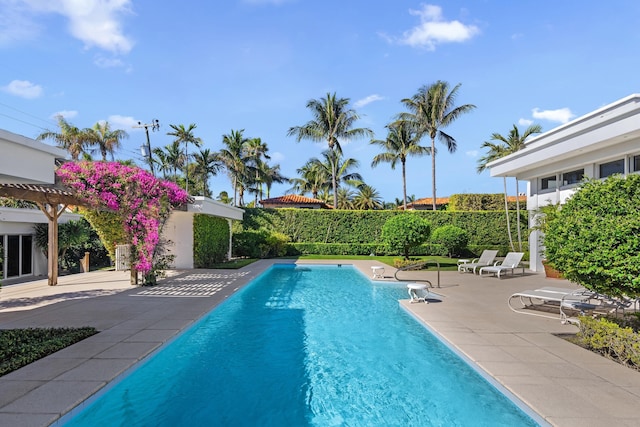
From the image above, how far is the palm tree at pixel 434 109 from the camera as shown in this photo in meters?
29.6

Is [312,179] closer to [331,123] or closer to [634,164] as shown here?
[331,123]

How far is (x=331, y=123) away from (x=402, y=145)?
700 cm

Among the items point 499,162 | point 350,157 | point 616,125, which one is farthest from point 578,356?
point 350,157

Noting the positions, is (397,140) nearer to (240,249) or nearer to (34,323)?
(240,249)

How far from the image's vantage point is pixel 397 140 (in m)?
32.8

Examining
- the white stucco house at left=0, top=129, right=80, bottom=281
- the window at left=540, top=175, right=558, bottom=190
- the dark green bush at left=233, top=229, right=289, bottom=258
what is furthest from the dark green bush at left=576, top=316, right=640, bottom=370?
the dark green bush at left=233, top=229, right=289, bottom=258

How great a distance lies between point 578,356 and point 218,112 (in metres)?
17.4

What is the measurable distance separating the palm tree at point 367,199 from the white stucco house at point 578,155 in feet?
101

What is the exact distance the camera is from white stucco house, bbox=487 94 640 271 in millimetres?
9820

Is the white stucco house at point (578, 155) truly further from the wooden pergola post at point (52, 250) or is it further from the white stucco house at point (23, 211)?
the wooden pergola post at point (52, 250)

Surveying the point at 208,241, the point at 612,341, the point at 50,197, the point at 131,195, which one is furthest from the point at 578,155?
the point at 50,197

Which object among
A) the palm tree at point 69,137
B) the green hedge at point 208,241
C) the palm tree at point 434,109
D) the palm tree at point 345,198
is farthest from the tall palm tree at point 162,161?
the palm tree at point 434,109

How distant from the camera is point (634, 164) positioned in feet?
34.8

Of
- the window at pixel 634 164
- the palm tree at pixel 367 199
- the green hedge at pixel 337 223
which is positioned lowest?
the green hedge at pixel 337 223
